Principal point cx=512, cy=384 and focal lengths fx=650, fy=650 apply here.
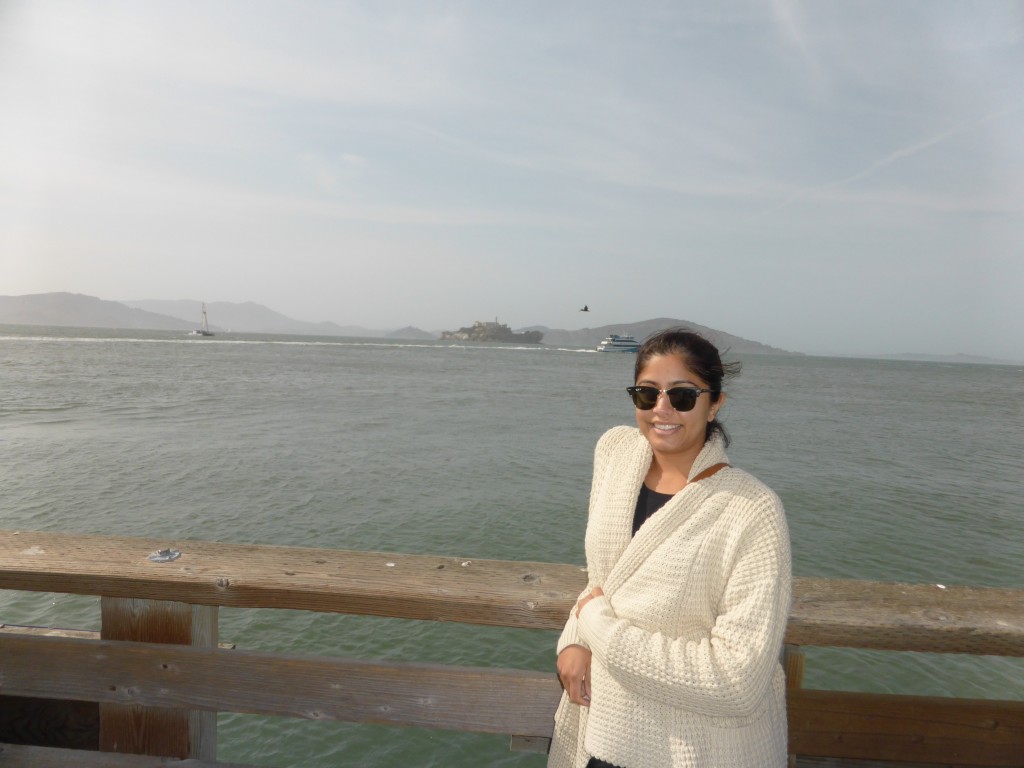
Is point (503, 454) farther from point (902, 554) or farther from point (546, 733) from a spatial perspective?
point (546, 733)

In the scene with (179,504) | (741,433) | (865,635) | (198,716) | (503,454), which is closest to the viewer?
(865,635)

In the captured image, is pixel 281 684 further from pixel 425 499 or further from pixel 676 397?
pixel 425 499

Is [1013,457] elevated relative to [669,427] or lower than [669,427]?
lower

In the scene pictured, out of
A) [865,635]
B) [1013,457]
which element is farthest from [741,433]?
→ [865,635]

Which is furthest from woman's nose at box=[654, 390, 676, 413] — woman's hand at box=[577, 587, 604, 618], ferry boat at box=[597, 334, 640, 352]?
ferry boat at box=[597, 334, 640, 352]

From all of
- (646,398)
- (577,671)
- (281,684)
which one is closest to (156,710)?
(281,684)

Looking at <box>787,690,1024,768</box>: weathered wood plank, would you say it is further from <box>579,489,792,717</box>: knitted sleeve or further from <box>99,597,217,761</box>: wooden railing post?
<box>99,597,217,761</box>: wooden railing post

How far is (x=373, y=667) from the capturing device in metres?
1.70

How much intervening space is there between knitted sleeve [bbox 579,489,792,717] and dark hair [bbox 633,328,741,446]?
346 millimetres

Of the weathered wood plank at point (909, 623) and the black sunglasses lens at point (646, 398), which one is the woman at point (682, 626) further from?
the weathered wood plank at point (909, 623)

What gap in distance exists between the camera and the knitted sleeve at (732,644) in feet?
4.22

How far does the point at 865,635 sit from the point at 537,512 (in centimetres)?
962

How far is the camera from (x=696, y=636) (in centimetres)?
141

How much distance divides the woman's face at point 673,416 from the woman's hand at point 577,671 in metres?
0.52
